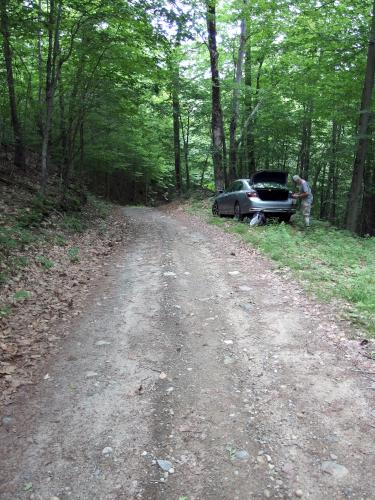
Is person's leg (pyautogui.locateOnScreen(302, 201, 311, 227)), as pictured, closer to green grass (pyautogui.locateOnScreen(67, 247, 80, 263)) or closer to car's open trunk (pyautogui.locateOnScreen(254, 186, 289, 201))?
car's open trunk (pyautogui.locateOnScreen(254, 186, 289, 201))

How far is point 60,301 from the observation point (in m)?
6.36

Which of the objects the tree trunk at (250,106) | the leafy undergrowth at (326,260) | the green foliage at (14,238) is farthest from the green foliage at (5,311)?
the tree trunk at (250,106)

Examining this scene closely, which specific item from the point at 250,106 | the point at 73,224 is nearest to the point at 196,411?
the point at 73,224

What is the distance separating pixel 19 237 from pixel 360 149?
10485 mm

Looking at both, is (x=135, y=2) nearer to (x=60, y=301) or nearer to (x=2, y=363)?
(x=60, y=301)

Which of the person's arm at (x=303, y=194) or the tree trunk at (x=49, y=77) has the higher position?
the tree trunk at (x=49, y=77)

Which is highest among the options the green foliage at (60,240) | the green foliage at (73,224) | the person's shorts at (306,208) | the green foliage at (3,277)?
the person's shorts at (306,208)

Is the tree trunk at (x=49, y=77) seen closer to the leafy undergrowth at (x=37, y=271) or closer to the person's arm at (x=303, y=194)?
the leafy undergrowth at (x=37, y=271)

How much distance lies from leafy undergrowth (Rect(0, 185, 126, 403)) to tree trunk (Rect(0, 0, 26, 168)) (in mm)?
2538

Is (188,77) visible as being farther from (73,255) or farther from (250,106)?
(73,255)

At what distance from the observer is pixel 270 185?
1237 cm

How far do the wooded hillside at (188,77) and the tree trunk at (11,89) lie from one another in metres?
0.05

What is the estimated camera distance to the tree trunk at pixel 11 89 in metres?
9.16

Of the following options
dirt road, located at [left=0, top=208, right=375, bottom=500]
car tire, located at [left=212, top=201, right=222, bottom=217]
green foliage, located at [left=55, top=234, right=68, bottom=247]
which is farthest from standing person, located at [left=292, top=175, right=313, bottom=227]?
green foliage, located at [left=55, top=234, right=68, bottom=247]
